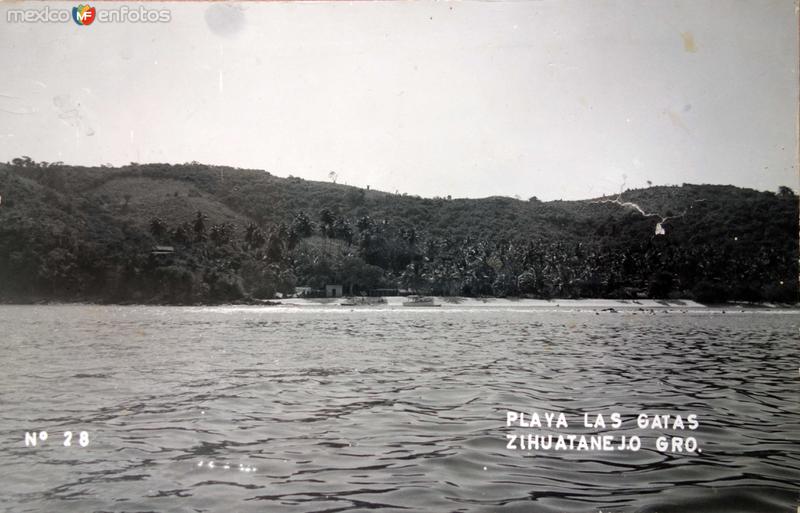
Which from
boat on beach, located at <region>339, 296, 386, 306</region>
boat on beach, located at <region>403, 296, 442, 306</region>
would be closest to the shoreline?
boat on beach, located at <region>339, 296, 386, 306</region>

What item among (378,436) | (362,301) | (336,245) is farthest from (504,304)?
(378,436)

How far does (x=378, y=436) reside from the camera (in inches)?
374

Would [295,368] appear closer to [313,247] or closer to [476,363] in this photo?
[476,363]

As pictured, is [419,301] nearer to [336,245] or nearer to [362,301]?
[362,301]

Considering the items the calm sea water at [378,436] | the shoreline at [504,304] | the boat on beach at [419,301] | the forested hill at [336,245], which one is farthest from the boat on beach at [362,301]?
the calm sea water at [378,436]

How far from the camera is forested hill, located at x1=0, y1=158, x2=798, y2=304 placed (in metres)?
91.6

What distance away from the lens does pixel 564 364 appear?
1973 centimetres

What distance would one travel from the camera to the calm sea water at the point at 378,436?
6.79 meters

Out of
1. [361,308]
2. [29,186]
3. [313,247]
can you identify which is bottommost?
[361,308]

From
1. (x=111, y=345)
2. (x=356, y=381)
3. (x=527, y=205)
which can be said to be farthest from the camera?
(x=527, y=205)

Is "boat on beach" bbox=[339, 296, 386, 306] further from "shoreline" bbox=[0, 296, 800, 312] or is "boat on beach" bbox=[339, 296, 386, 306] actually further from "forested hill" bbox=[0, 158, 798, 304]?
"forested hill" bbox=[0, 158, 798, 304]

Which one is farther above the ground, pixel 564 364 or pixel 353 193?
pixel 353 193

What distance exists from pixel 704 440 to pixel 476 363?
10.6m

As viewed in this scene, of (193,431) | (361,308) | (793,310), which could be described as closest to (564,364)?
(193,431)
